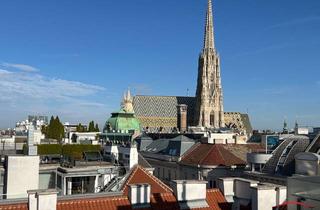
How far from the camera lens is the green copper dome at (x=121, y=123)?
13162 centimetres

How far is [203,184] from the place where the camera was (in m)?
19.8

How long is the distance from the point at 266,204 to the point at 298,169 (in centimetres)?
1808

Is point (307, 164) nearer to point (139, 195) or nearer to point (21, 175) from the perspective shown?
point (139, 195)

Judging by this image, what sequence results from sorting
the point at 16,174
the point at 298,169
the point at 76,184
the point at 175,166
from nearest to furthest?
the point at 16,174 < the point at 76,184 < the point at 298,169 < the point at 175,166

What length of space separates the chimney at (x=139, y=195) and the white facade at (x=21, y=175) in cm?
588

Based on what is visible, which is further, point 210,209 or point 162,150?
point 162,150

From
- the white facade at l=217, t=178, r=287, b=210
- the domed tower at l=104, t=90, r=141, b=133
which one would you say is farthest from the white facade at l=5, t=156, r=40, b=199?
the domed tower at l=104, t=90, r=141, b=133

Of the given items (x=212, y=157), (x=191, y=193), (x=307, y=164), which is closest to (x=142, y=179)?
(x=191, y=193)

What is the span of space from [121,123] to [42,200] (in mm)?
116029

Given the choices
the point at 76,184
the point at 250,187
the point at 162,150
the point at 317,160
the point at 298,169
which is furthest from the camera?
the point at 162,150

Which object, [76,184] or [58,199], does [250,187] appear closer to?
[58,199]

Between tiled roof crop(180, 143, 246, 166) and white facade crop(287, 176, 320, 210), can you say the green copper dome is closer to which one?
tiled roof crop(180, 143, 246, 166)

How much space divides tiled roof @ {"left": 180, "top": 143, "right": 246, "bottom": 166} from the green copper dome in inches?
2698

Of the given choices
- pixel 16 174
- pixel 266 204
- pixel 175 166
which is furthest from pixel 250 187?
pixel 175 166
